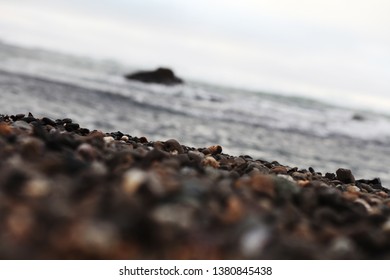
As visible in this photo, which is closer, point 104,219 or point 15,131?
point 104,219

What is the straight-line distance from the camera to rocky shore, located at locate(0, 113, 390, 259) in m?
1.41

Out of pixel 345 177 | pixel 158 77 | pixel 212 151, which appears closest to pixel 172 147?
pixel 212 151

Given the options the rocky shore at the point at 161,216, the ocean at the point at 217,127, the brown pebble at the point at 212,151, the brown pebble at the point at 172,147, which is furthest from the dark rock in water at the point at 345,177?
the ocean at the point at 217,127

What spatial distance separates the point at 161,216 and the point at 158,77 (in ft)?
63.1

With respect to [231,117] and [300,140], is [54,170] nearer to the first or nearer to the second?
[300,140]

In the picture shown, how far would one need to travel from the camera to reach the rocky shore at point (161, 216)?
1.41 m

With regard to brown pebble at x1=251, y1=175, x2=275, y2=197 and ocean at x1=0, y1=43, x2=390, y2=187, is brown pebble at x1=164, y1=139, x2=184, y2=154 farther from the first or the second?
ocean at x1=0, y1=43, x2=390, y2=187

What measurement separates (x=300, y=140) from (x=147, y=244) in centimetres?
878

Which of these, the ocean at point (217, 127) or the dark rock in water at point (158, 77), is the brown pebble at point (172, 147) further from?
the dark rock in water at point (158, 77)

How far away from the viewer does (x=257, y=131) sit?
10031mm

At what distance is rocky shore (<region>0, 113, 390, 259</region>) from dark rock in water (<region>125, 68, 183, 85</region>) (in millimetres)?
17727

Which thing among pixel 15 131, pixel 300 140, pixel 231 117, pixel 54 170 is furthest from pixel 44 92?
pixel 54 170


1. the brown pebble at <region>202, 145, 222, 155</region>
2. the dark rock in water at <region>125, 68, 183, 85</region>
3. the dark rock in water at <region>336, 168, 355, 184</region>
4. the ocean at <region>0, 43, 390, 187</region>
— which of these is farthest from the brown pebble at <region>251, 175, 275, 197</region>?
the dark rock in water at <region>125, 68, 183, 85</region>
